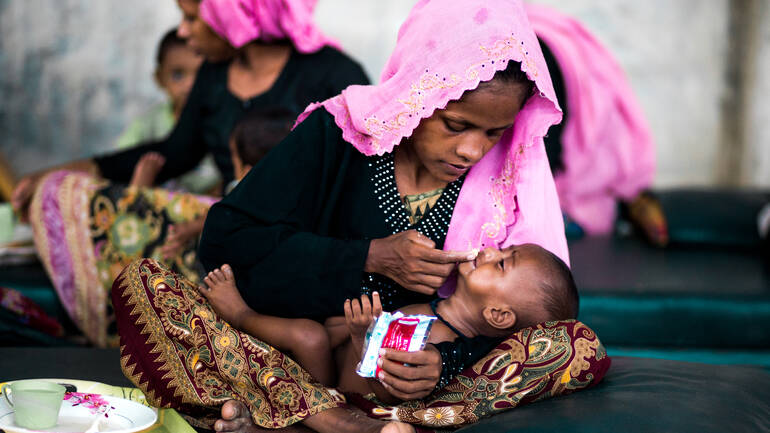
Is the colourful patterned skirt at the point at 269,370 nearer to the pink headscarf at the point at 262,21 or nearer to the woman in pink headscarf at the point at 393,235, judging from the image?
→ the woman in pink headscarf at the point at 393,235

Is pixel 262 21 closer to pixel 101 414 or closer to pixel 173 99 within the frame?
pixel 173 99

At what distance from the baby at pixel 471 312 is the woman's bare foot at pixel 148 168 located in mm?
1776

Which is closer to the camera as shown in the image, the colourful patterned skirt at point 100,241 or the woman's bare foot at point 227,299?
the woman's bare foot at point 227,299

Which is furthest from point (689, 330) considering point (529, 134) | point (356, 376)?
point (356, 376)

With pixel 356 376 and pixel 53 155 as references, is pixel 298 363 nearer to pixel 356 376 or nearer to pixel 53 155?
pixel 356 376

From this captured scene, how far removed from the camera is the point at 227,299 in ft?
7.25

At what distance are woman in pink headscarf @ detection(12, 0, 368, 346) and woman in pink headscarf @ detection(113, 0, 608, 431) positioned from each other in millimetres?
1121

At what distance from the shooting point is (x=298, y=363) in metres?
2.13

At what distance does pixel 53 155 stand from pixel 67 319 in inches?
113

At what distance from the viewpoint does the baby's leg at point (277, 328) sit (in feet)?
6.91

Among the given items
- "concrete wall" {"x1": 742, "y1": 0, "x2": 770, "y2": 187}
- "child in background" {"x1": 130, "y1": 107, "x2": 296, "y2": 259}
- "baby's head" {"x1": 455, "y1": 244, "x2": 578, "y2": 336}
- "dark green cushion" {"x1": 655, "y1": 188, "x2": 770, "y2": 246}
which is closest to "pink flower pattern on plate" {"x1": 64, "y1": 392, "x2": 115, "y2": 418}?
"baby's head" {"x1": 455, "y1": 244, "x2": 578, "y2": 336}

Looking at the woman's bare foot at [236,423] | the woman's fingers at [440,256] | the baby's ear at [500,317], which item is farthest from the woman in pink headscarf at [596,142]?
the woman's bare foot at [236,423]

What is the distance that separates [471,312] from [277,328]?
0.52m

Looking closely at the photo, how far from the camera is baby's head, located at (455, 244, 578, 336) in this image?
6.95 ft
